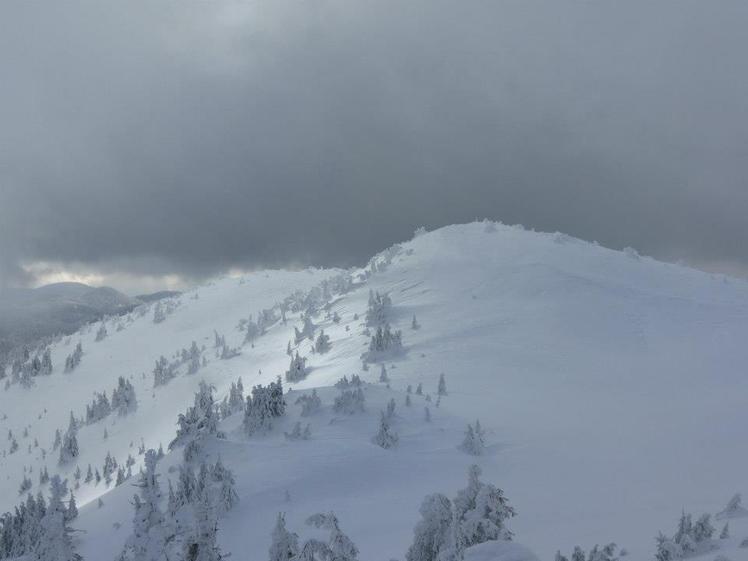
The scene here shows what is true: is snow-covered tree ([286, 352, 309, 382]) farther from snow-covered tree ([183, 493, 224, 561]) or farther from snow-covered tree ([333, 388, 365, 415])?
snow-covered tree ([183, 493, 224, 561])

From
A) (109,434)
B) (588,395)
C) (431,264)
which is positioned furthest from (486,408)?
(109,434)

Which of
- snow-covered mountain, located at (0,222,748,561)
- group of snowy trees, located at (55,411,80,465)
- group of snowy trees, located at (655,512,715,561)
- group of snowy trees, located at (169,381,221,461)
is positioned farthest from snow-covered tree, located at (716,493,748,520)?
group of snowy trees, located at (55,411,80,465)

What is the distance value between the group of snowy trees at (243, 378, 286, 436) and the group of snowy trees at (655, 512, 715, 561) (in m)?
24.4

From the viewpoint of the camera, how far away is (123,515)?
101 ft

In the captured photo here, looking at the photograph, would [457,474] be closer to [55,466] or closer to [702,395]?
[702,395]

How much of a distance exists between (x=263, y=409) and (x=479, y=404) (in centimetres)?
1590

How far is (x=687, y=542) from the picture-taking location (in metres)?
16.3

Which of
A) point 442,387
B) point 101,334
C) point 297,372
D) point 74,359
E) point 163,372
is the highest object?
point 101,334

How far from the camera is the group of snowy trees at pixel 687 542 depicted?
16.0 m

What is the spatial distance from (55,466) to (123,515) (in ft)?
187

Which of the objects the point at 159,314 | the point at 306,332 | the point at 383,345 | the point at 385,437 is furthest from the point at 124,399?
the point at 385,437

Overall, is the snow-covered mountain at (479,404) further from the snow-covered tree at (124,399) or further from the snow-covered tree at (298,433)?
the snow-covered tree at (124,399)

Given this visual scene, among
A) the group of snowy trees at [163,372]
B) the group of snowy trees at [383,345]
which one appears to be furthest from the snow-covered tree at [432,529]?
the group of snowy trees at [163,372]

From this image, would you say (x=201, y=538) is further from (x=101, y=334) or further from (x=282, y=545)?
(x=101, y=334)
